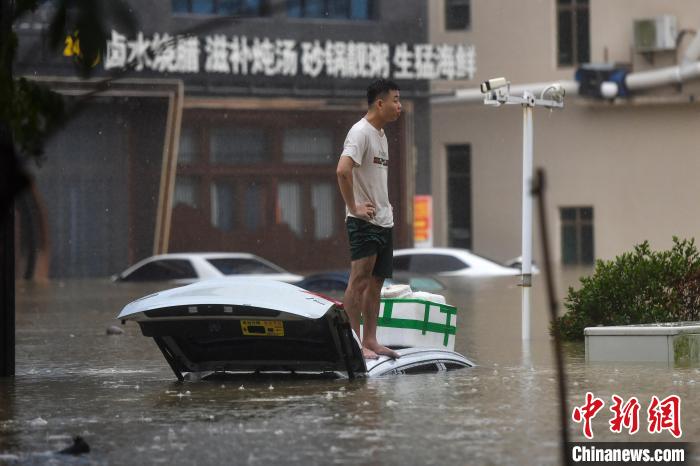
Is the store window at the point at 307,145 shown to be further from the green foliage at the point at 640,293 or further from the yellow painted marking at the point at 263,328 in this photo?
the yellow painted marking at the point at 263,328

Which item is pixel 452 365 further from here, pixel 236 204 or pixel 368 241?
pixel 236 204

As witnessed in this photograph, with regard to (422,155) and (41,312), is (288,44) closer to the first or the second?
(422,155)

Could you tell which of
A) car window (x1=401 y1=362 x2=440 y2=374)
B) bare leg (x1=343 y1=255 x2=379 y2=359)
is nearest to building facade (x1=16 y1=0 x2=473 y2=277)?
car window (x1=401 y1=362 x2=440 y2=374)

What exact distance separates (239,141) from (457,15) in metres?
9.87

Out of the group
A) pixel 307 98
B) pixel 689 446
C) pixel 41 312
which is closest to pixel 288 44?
pixel 307 98

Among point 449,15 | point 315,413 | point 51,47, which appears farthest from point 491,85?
point 449,15

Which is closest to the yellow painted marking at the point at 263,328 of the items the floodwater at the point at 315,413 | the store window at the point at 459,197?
the floodwater at the point at 315,413

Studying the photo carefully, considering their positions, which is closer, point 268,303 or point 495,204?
point 268,303

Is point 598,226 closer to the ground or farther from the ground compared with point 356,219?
closer to the ground

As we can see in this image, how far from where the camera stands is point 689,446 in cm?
621

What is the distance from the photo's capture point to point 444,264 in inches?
Result: 1328

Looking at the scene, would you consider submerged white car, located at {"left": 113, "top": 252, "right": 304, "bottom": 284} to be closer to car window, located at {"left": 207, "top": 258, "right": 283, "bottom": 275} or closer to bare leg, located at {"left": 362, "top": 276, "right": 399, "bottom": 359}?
car window, located at {"left": 207, "top": 258, "right": 283, "bottom": 275}

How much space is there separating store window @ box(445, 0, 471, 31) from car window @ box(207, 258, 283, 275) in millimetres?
14402

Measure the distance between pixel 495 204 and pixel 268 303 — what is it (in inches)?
1438
